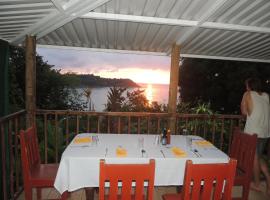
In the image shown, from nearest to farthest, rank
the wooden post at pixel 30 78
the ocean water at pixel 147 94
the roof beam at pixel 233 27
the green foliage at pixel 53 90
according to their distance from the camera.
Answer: the roof beam at pixel 233 27 < the wooden post at pixel 30 78 < the ocean water at pixel 147 94 < the green foliage at pixel 53 90

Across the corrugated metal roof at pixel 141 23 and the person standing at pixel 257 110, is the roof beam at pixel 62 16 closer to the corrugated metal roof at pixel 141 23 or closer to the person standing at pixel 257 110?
the corrugated metal roof at pixel 141 23

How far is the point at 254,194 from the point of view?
3.58 m

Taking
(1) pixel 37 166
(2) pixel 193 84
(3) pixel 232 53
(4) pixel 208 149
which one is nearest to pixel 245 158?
(4) pixel 208 149

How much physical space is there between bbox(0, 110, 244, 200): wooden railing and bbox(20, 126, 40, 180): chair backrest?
326mm

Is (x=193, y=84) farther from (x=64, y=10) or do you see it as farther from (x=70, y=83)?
(x=64, y=10)

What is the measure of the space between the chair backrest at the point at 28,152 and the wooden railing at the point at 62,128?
0.33m

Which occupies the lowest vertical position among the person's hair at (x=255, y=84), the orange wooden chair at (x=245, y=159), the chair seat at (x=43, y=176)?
the chair seat at (x=43, y=176)

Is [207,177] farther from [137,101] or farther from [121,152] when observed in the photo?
[137,101]

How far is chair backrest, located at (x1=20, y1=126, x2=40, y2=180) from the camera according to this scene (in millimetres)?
2422

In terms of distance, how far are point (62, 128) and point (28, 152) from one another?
4167 mm

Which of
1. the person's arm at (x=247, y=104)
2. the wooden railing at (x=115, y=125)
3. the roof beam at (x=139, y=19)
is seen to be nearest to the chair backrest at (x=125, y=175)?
the wooden railing at (x=115, y=125)

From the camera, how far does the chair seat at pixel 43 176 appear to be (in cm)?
252

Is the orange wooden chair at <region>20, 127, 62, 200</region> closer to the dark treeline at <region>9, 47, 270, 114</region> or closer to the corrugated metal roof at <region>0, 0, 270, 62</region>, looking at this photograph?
the corrugated metal roof at <region>0, 0, 270, 62</region>

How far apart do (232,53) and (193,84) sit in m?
6.50
